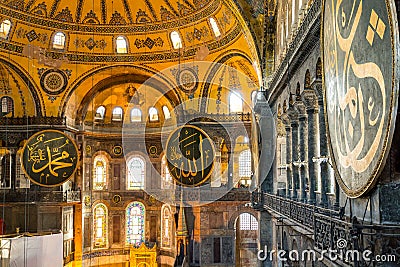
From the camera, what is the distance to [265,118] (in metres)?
15.2

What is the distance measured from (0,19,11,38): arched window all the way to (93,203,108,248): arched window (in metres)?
10.1

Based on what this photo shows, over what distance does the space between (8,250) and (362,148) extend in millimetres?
11463

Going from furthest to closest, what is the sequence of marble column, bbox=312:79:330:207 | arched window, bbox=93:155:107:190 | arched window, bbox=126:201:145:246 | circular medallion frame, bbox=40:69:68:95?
1. arched window, bbox=126:201:145:246
2. arched window, bbox=93:155:107:190
3. circular medallion frame, bbox=40:69:68:95
4. marble column, bbox=312:79:330:207

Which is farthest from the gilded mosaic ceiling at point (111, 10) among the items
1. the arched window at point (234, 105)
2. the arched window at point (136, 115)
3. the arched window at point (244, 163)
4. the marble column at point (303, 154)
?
the marble column at point (303, 154)

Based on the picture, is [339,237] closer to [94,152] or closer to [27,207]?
[27,207]

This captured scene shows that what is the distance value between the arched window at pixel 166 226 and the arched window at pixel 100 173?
11.7 ft

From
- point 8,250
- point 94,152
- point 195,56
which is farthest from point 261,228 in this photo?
point 94,152

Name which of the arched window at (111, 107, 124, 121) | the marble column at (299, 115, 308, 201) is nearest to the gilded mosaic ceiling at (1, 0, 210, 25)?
the arched window at (111, 107, 124, 121)

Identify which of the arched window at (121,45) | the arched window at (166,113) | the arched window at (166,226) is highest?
the arched window at (121,45)

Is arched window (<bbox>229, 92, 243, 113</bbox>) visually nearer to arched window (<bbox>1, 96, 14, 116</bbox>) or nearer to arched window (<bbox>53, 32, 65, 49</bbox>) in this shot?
arched window (<bbox>53, 32, 65, 49</bbox>)

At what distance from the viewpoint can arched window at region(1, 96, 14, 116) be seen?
72.0 feet

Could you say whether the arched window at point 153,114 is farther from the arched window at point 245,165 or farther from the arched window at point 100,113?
the arched window at point 245,165

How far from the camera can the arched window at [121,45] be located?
22672 mm

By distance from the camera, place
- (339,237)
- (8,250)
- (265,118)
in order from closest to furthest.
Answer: (339,237), (8,250), (265,118)
